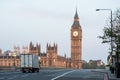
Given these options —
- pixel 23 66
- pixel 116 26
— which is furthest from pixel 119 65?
pixel 23 66

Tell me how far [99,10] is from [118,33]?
5345 mm

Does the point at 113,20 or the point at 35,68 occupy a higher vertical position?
the point at 113,20

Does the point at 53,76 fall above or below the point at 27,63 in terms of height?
below

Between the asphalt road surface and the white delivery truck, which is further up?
the white delivery truck

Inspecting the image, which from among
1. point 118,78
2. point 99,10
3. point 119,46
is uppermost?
point 99,10

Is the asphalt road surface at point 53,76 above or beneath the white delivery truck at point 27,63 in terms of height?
beneath

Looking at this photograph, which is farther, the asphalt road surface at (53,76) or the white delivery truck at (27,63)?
the white delivery truck at (27,63)

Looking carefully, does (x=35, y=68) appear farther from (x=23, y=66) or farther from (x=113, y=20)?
(x=113, y=20)

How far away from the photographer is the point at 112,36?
163ft

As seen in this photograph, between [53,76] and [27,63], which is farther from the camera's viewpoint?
[27,63]

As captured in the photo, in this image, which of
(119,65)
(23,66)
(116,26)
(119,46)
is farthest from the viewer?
(23,66)

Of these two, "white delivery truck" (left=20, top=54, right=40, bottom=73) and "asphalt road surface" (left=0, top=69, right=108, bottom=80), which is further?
"white delivery truck" (left=20, top=54, right=40, bottom=73)

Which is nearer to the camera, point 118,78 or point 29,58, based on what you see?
point 118,78

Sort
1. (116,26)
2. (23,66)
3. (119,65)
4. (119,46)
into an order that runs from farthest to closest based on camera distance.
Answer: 1. (23,66)
2. (116,26)
3. (119,46)
4. (119,65)
